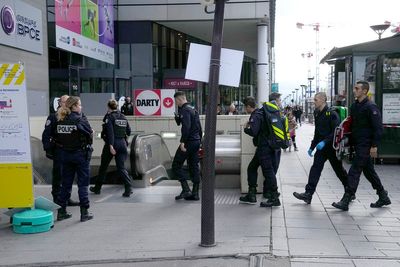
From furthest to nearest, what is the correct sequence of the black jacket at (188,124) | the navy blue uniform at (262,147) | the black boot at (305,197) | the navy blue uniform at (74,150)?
the black jacket at (188,124)
the black boot at (305,197)
the navy blue uniform at (262,147)
the navy blue uniform at (74,150)

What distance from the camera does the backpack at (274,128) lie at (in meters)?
7.42

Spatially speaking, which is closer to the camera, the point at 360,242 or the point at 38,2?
the point at 360,242

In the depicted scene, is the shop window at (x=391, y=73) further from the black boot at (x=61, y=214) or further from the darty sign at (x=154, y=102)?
the black boot at (x=61, y=214)

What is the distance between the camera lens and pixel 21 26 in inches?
515

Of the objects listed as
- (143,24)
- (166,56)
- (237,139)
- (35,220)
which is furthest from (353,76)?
(166,56)

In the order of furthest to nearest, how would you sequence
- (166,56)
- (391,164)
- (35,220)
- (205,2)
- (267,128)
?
(166,56)
(391,164)
(267,128)
(35,220)
(205,2)

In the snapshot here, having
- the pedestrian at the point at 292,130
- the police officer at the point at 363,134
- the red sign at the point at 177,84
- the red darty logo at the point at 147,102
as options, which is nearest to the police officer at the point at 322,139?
the police officer at the point at 363,134

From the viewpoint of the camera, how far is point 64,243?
19.0 feet

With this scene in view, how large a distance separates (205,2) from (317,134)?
314 cm

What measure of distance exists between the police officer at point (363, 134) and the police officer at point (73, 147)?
3.64 meters

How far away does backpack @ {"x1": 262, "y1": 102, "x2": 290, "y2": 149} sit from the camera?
24.3 ft

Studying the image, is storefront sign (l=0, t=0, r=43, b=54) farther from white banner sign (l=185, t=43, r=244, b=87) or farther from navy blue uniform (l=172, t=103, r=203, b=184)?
white banner sign (l=185, t=43, r=244, b=87)

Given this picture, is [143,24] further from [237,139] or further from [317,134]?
[317,134]

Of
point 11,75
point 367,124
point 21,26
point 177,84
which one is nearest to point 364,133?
point 367,124
